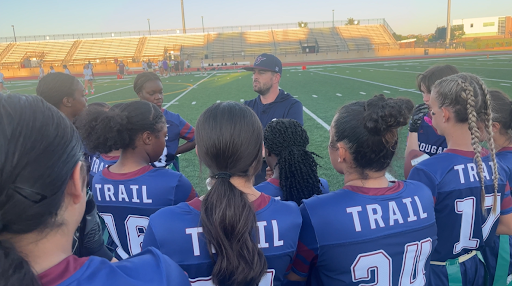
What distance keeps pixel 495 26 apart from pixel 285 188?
110m

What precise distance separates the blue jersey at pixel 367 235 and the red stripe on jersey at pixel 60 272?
3.26 ft

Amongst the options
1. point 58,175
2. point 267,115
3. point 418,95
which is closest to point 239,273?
point 58,175

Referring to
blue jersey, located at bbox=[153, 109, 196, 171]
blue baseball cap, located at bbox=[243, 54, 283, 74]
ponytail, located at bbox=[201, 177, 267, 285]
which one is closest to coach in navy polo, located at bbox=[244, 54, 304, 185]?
blue baseball cap, located at bbox=[243, 54, 283, 74]

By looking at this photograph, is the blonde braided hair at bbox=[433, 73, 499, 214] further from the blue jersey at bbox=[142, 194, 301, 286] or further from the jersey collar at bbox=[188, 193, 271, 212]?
the jersey collar at bbox=[188, 193, 271, 212]

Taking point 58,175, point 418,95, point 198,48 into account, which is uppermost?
point 198,48

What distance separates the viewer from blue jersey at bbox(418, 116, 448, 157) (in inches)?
132

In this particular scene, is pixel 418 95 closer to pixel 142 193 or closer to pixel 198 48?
pixel 142 193

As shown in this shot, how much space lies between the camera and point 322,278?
1724 mm

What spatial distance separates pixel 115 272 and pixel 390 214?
47.0 inches

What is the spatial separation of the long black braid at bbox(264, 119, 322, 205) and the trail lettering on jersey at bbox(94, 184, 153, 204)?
838 millimetres

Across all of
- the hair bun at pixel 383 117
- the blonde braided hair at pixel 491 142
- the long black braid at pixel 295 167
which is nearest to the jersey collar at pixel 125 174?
the long black braid at pixel 295 167

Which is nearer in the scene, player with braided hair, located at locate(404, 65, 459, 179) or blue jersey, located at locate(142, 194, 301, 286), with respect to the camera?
blue jersey, located at locate(142, 194, 301, 286)

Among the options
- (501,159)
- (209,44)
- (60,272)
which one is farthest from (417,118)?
(209,44)

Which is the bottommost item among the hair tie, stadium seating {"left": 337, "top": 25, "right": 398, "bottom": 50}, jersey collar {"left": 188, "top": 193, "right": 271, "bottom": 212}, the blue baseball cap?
jersey collar {"left": 188, "top": 193, "right": 271, "bottom": 212}
